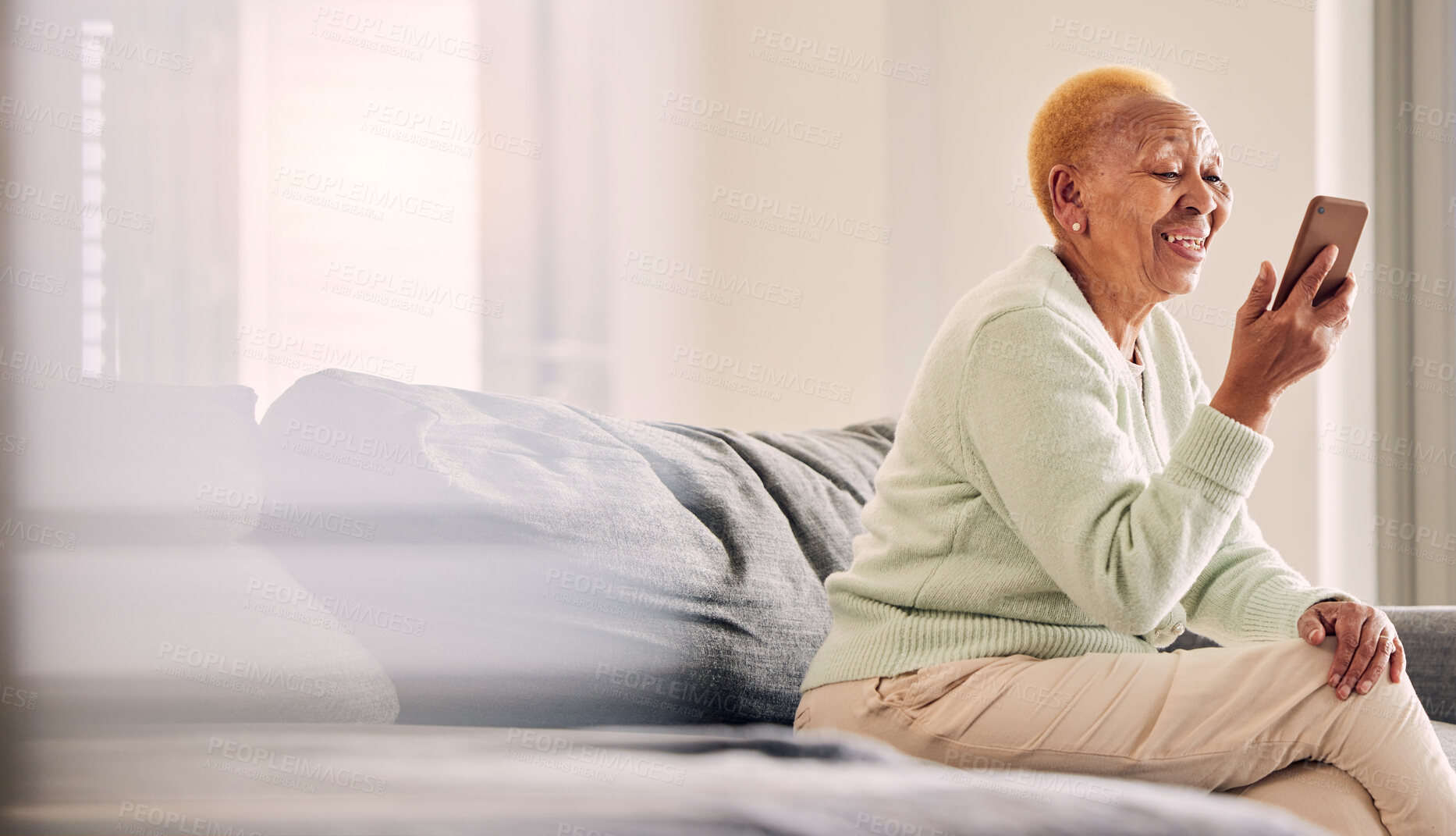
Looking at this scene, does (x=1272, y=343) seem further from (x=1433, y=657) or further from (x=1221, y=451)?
(x=1433, y=657)

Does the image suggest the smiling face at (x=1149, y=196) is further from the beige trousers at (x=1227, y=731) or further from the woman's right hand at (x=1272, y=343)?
the beige trousers at (x=1227, y=731)

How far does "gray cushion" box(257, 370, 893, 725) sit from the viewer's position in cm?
117

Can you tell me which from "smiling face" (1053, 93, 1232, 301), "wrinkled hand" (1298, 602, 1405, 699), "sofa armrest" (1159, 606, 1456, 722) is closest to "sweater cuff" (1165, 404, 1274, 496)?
"wrinkled hand" (1298, 602, 1405, 699)

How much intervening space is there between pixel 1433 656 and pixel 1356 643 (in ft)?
2.55

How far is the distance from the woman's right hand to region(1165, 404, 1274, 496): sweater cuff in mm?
36

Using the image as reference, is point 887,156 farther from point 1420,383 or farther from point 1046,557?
point 1046,557

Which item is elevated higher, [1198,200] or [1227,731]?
[1198,200]

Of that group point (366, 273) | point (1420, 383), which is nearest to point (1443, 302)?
point (1420, 383)

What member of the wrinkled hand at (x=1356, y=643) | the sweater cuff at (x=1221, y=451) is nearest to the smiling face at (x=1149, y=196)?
the sweater cuff at (x=1221, y=451)

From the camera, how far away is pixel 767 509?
1.45 metres

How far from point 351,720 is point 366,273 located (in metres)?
1.44

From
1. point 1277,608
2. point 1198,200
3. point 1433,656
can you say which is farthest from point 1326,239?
point 1433,656

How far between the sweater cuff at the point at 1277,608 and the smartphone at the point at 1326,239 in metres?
0.28

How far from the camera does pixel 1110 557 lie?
1016 mm
